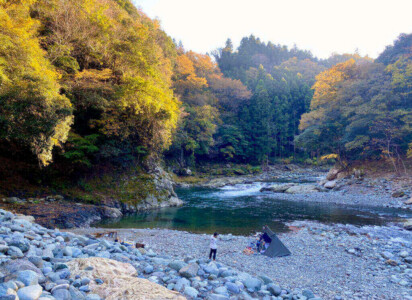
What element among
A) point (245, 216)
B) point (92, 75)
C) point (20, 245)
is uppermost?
point (92, 75)

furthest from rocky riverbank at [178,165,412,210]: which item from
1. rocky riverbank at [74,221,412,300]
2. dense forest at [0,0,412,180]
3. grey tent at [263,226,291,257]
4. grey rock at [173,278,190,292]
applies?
grey rock at [173,278,190,292]

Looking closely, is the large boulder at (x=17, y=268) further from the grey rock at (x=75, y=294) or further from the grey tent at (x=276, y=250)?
the grey tent at (x=276, y=250)

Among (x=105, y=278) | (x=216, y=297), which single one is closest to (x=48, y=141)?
(x=105, y=278)

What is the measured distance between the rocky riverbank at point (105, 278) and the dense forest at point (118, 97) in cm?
663

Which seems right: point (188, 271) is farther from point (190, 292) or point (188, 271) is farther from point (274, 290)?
point (274, 290)

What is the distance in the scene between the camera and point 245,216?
1455 cm

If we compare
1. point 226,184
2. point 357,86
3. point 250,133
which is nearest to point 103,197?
point 226,184

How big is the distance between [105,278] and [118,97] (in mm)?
13364

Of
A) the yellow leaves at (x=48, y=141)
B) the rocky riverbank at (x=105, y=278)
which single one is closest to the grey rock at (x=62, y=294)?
the rocky riverbank at (x=105, y=278)

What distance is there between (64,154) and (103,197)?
141 inches

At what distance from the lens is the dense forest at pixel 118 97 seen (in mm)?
10492

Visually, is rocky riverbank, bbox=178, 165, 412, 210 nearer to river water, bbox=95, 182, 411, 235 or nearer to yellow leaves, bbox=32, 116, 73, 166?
river water, bbox=95, 182, 411, 235

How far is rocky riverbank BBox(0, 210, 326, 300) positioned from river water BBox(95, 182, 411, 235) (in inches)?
244

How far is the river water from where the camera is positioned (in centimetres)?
1250
